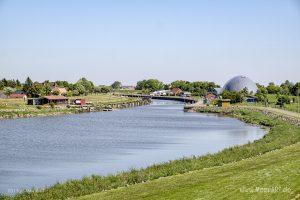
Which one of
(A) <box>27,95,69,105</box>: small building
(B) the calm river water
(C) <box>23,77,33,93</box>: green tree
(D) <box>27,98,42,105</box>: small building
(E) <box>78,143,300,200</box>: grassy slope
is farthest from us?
(C) <box>23,77,33,93</box>: green tree

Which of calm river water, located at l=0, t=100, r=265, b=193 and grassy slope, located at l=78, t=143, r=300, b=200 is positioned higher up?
grassy slope, located at l=78, t=143, r=300, b=200

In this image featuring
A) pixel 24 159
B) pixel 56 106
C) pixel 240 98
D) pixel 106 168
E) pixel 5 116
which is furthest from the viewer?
pixel 240 98

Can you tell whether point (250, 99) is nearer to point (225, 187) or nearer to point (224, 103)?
point (224, 103)

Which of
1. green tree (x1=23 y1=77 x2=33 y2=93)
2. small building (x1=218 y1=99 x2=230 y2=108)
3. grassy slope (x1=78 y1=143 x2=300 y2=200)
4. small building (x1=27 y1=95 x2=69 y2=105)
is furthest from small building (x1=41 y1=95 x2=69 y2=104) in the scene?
grassy slope (x1=78 y1=143 x2=300 y2=200)

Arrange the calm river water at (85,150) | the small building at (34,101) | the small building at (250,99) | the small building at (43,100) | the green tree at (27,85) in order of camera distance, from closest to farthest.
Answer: the calm river water at (85,150)
the small building at (34,101)
the small building at (43,100)
the green tree at (27,85)
the small building at (250,99)

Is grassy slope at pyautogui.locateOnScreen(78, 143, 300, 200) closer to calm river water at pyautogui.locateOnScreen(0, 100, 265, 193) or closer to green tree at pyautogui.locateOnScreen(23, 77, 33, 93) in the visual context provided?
calm river water at pyautogui.locateOnScreen(0, 100, 265, 193)

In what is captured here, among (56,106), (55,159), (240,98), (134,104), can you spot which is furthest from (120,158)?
(134,104)

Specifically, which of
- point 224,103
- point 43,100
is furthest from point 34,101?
point 224,103

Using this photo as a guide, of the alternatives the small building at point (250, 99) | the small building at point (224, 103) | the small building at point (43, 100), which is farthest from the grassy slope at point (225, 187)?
the small building at point (250, 99)

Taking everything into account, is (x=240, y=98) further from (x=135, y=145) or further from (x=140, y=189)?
(x=140, y=189)

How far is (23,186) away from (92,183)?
20.4 ft

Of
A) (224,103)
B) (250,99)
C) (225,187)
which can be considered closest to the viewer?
(225,187)

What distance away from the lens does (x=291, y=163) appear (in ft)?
83.7

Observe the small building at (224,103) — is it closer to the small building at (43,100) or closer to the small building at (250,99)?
the small building at (250,99)
